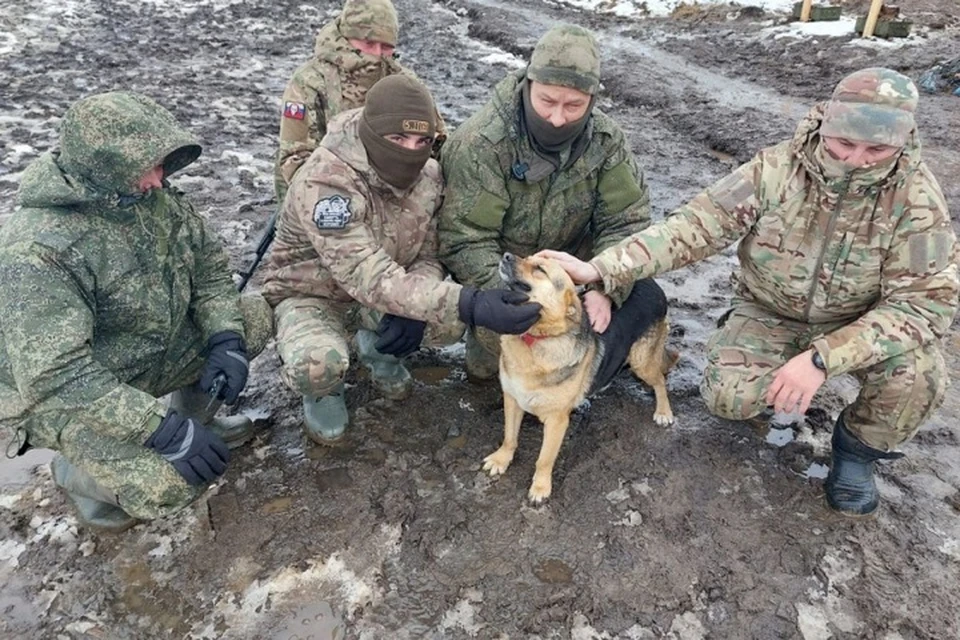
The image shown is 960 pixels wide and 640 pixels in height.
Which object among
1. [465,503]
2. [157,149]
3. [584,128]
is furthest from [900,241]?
[157,149]

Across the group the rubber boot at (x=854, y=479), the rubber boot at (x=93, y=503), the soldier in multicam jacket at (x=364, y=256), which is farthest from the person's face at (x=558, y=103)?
the rubber boot at (x=93, y=503)

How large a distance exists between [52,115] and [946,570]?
32.3 feet

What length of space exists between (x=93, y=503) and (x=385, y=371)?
161 centimetres

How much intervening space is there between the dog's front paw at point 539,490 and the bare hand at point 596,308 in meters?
0.80

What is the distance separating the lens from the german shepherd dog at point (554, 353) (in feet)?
9.54

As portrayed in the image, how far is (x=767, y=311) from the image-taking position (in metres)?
3.45

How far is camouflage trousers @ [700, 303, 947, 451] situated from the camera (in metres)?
2.90

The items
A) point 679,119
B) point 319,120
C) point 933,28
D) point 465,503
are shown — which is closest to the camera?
point 465,503

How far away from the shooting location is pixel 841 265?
2980 millimetres

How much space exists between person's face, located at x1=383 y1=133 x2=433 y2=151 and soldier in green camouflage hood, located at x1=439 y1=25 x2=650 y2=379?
1.51ft

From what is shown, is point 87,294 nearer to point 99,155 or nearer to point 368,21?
point 99,155

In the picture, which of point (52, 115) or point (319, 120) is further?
point (52, 115)

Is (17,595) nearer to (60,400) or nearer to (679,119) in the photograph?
(60,400)

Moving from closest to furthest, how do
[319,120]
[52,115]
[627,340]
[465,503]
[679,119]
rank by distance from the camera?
1. [465,503]
2. [627,340]
3. [319,120]
4. [52,115]
5. [679,119]
